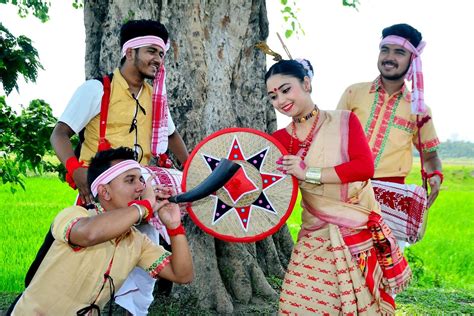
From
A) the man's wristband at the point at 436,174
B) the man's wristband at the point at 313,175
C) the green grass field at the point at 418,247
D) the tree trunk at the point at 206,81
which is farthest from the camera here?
the green grass field at the point at 418,247

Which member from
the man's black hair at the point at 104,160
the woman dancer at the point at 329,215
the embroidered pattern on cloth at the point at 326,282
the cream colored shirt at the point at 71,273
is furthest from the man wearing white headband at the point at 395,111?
the cream colored shirt at the point at 71,273

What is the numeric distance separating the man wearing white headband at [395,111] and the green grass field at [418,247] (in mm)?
1512

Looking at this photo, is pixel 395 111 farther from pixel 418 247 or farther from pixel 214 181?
pixel 418 247

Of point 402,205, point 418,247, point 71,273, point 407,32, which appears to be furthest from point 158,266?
point 418,247

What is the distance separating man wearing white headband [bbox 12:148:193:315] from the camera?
107 inches

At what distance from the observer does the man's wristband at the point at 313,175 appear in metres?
2.98

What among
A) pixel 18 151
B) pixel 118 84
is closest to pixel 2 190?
pixel 18 151

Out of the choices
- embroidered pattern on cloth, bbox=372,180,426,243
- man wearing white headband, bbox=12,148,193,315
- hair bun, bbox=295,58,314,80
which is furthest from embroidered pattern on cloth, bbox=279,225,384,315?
embroidered pattern on cloth, bbox=372,180,426,243

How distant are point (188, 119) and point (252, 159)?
1.30m

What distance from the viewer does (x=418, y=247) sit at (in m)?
9.76

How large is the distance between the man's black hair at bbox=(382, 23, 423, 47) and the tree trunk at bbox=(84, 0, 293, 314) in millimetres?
1299

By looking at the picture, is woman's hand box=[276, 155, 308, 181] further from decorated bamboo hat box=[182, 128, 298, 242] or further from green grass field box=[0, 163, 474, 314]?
green grass field box=[0, 163, 474, 314]

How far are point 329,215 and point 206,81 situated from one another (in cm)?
174

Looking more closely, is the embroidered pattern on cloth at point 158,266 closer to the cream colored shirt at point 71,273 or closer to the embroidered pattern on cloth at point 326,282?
the cream colored shirt at point 71,273
